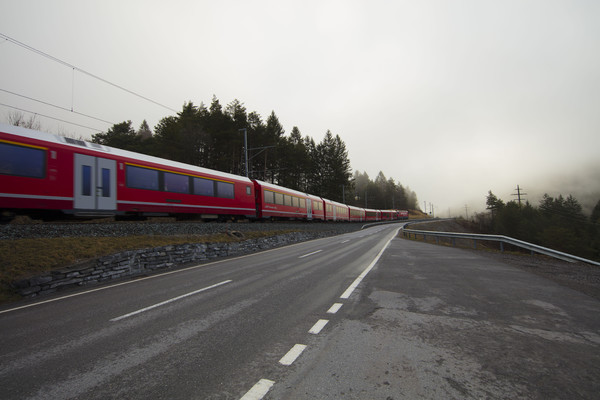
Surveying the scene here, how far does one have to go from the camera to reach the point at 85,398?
230 centimetres

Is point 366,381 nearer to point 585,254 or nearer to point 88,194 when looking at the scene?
point 88,194

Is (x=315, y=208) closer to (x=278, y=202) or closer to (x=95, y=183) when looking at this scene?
(x=278, y=202)

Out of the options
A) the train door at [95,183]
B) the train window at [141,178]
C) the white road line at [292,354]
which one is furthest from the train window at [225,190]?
the white road line at [292,354]

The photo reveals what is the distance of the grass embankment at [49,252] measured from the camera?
20.7 ft

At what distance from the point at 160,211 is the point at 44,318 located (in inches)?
324

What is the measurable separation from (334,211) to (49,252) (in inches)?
1257

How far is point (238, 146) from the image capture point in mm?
36281

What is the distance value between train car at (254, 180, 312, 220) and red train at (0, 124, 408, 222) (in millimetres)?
2394

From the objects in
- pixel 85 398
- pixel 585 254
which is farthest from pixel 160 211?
pixel 585 254

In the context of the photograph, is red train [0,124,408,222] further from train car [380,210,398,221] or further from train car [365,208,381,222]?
train car [380,210,398,221]

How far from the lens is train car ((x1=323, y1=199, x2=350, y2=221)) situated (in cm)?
3422

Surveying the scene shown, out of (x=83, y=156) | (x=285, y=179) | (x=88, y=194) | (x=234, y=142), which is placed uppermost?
(x=234, y=142)

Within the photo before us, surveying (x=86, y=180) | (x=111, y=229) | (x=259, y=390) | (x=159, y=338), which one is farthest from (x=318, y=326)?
(x=86, y=180)

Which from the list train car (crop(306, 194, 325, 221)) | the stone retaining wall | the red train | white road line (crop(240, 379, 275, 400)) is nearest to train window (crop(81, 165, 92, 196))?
the red train
